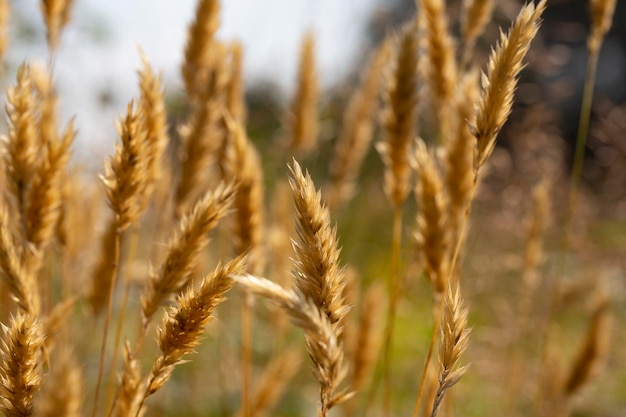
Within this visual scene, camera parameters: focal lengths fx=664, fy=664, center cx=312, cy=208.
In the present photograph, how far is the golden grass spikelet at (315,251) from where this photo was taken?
34.5 inches

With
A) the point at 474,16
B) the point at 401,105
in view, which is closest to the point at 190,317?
the point at 401,105

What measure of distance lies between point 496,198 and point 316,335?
243 cm

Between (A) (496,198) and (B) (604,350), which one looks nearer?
(B) (604,350)

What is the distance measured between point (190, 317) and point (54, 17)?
0.99 metres

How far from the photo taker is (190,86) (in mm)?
1766

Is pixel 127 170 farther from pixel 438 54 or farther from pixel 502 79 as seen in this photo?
pixel 438 54

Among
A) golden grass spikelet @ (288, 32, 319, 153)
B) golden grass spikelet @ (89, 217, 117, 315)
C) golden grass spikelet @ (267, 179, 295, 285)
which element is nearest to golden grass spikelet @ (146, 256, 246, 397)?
golden grass spikelet @ (89, 217, 117, 315)

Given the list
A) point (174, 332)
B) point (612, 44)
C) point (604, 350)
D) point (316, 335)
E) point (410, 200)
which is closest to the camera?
point (316, 335)

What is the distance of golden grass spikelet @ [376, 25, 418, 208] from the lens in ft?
4.77

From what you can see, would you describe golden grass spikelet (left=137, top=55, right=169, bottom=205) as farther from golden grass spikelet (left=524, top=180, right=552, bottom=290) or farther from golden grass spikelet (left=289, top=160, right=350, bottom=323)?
golden grass spikelet (left=524, top=180, right=552, bottom=290)

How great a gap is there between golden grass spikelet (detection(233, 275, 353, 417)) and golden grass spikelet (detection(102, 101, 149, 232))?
16.0 inches

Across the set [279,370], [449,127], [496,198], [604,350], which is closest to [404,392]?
[496,198]

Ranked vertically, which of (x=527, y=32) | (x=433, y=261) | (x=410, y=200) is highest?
(x=410, y=200)

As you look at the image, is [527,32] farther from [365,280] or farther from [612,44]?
[612,44]
